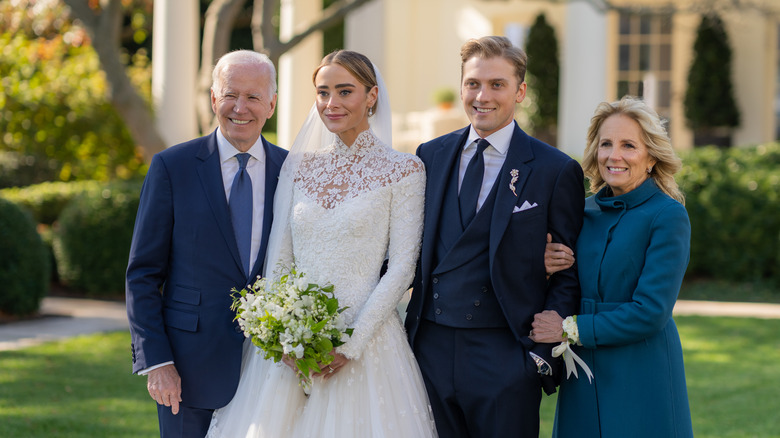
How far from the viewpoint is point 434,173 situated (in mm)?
3654

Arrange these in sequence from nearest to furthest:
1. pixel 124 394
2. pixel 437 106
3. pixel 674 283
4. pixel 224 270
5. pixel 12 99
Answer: pixel 674 283
pixel 224 270
pixel 124 394
pixel 12 99
pixel 437 106

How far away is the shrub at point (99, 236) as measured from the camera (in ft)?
35.3

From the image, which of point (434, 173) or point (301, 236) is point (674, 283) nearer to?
point (434, 173)

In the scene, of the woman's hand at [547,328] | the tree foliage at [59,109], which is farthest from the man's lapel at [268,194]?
the tree foliage at [59,109]

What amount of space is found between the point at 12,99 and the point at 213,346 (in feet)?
43.1

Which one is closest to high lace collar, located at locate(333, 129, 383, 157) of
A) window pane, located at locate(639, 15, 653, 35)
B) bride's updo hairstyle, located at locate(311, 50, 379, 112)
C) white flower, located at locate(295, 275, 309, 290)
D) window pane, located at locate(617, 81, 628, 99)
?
bride's updo hairstyle, located at locate(311, 50, 379, 112)

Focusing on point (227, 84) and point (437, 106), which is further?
point (437, 106)

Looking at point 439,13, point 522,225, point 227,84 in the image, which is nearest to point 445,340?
point 522,225

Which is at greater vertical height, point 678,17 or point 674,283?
point 678,17

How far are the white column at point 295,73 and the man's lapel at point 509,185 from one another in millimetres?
10602

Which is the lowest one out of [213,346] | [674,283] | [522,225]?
[213,346]

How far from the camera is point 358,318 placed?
138 inches

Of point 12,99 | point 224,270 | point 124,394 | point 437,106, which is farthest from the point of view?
point 437,106

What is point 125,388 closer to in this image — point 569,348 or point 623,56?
point 569,348
